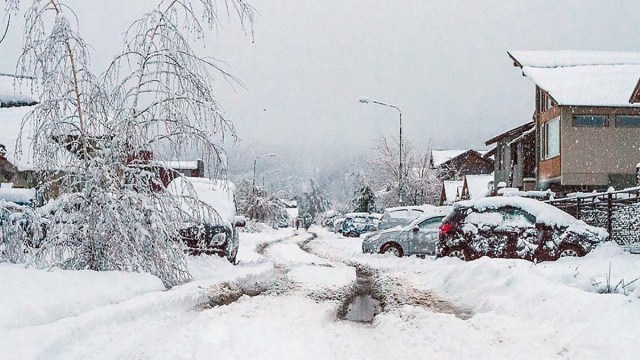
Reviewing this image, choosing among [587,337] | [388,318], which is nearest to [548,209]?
[388,318]

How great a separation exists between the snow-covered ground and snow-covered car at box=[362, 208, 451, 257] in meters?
7.33

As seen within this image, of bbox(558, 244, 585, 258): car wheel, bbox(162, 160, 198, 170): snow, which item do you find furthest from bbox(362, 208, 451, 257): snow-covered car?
bbox(162, 160, 198, 170): snow

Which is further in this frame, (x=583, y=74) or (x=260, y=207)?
(x=260, y=207)

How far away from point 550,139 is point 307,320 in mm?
26421

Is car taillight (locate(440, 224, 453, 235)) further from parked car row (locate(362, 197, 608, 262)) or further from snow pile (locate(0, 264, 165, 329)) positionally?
snow pile (locate(0, 264, 165, 329))

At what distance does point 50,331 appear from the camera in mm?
5102

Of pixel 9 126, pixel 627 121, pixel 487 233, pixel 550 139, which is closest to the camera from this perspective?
pixel 487 233

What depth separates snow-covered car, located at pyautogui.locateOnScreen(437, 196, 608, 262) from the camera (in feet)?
44.8

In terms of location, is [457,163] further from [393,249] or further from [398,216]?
[393,249]

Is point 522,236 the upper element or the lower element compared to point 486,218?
lower

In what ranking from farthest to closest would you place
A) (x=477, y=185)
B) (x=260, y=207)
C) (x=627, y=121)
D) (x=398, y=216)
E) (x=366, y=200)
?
1. (x=260, y=207)
2. (x=366, y=200)
3. (x=477, y=185)
4. (x=627, y=121)
5. (x=398, y=216)

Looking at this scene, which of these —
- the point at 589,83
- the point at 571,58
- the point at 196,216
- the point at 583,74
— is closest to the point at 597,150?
the point at 589,83

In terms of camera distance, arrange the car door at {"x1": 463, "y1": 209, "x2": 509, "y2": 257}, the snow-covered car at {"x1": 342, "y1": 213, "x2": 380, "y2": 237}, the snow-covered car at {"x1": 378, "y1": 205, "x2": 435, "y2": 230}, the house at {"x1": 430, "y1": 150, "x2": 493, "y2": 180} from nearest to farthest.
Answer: the car door at {"x1": 463, "y1": 209, "x2": 509, "y2": 257}
the snow-covered car at {"x1": 378, "y1": 205, "x2": 435, "y2": 230}
the snow-covered car at {"x1": 342, "y1": 213, "x2": 380, "y2": 237}
the house at {"x1": 430, "y1": 150, "x2": 493, "y2": 180}

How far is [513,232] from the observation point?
45.6ft
